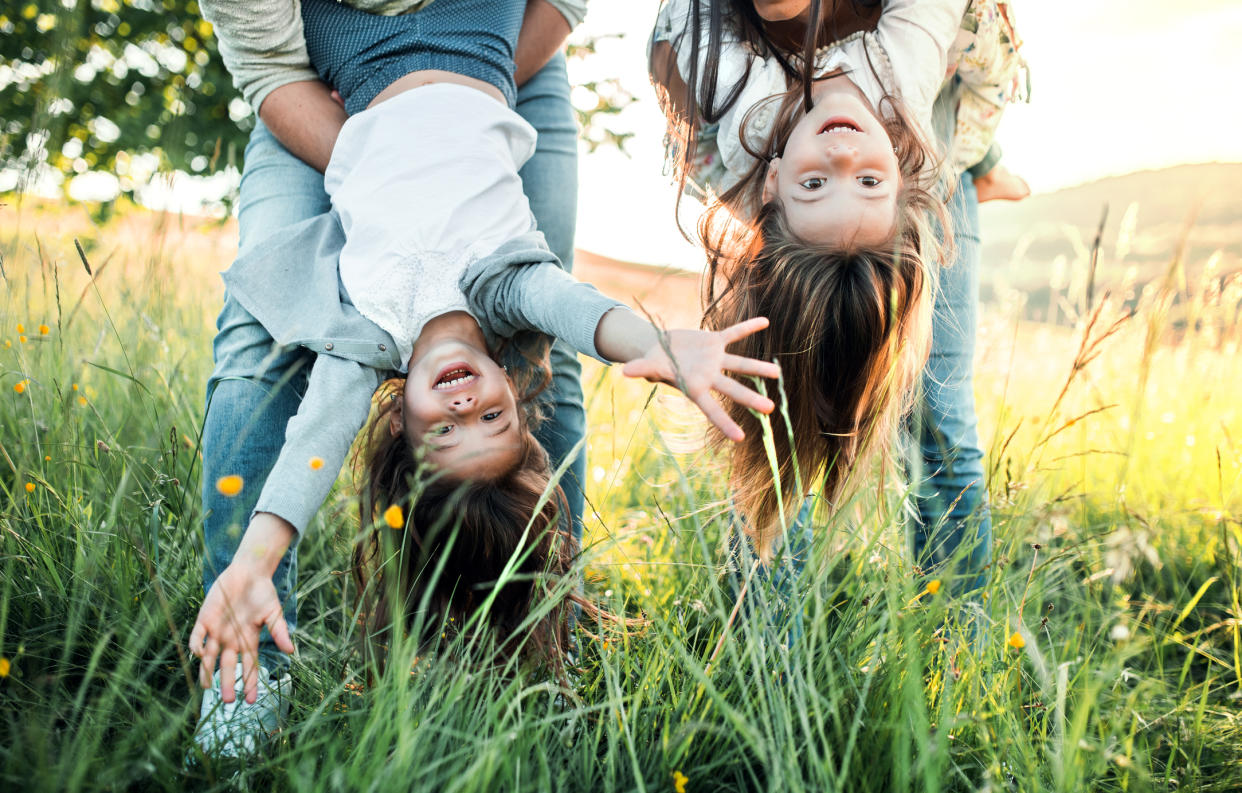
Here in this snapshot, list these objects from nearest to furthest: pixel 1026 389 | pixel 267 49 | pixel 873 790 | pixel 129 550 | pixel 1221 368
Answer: pixel 873 790 < pixel 129 550 < pixel 267 49 < pixel 1221 368 < pixel 1026 389

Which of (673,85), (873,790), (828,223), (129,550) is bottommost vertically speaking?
(873,790)

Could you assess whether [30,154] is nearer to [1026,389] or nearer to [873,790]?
[873,790]

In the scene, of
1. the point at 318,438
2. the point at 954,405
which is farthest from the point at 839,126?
the point at 318,438

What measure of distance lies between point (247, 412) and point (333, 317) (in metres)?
0.25

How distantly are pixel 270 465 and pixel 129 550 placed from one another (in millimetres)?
295

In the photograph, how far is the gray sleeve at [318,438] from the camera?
133 centimetres

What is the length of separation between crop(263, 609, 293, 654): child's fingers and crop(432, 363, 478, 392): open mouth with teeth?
55cm

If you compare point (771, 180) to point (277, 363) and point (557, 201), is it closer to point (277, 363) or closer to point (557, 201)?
point (557, 201)

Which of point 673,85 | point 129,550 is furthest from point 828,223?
point 129,550

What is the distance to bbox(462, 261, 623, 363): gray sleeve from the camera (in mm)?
1347

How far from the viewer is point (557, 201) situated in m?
1.98

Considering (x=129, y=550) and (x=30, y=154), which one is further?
(x=30, y=154)

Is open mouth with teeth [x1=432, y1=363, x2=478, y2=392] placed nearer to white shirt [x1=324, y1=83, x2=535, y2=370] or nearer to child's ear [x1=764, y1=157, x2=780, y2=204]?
white shirt [x1=324, y1=83, x2=535, y2=370]

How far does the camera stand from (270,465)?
160 cm
